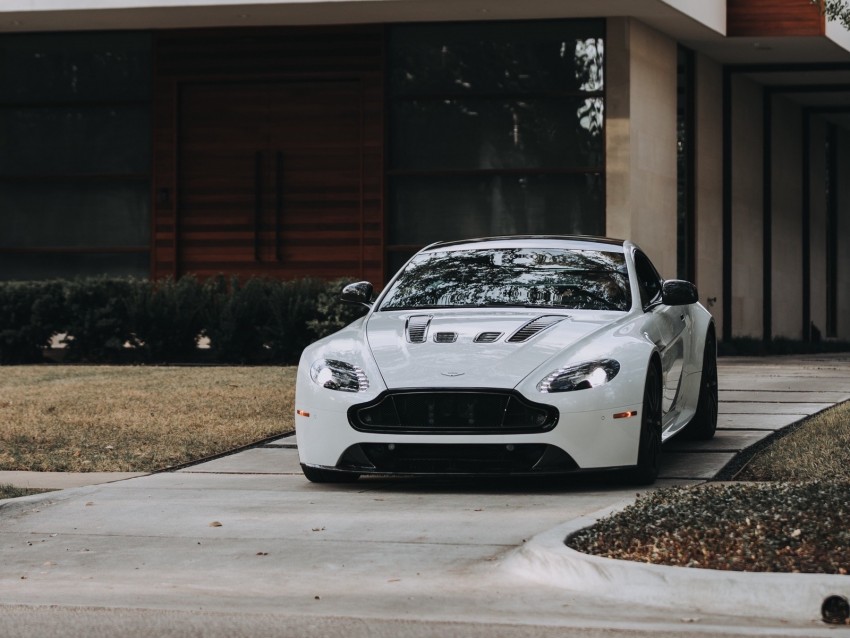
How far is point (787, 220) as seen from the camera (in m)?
32.5

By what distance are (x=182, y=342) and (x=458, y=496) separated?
39.8 feet

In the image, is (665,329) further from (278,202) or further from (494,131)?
(278,202)

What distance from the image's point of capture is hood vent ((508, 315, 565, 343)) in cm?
835

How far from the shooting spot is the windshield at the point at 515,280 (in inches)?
363

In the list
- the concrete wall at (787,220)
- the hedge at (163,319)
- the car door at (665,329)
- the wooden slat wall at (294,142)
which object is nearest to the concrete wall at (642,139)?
the wooden slat wall at (294,142)

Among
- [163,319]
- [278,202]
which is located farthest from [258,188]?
[163,319]

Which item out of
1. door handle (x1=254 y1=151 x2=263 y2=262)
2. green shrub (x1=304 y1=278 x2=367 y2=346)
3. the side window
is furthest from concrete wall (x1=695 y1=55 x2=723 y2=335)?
the side window

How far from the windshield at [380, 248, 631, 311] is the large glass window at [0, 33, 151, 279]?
15.1 metres

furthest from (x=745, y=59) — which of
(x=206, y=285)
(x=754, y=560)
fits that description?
(x=754, y=560)

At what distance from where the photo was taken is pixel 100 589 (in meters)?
5.89

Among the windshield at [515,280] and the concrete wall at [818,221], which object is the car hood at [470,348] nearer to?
the windshield at [515,280]

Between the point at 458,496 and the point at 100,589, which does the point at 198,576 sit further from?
the point at 458,496

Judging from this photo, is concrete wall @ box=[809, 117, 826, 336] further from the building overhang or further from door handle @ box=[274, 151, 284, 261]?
door handle @ box=[274, 151, 284, 261]

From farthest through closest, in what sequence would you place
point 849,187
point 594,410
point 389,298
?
point 849,187 → point 389,298 → point 594,410
